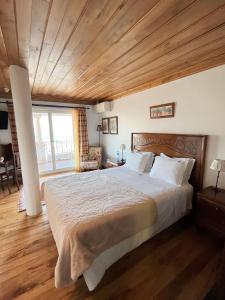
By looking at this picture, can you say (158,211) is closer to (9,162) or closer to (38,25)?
(38,25)

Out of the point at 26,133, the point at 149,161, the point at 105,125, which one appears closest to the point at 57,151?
the point at 105,125

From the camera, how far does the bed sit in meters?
1.33

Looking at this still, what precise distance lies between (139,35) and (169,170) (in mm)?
1842

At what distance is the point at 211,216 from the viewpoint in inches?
77.5

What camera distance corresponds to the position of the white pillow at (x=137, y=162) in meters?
3.04

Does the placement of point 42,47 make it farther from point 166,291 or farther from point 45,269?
point 166,291

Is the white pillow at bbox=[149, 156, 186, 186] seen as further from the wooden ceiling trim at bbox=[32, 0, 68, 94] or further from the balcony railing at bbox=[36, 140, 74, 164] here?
the balcony railing at bbox=[36, 140, 74, 164]

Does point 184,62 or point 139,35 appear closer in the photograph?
point 139,35

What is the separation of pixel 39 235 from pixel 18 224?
1.66ft

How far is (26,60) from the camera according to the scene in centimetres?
205

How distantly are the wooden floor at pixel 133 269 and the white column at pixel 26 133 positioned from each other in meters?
0.53

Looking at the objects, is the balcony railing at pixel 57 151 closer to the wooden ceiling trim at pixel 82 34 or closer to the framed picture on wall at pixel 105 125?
the framed picture on wall at pixel 105 125

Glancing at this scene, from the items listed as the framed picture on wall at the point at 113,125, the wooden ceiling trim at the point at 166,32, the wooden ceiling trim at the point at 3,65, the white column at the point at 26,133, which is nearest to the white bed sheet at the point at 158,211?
the white column at the point at 26,133

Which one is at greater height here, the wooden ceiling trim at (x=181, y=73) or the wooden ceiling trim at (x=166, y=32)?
the wooden ceiling trim at (x=166, y=32)
